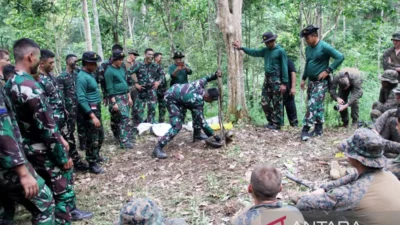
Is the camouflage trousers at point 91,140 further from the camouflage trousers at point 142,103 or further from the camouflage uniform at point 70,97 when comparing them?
the camouflage trousers at point 142,103

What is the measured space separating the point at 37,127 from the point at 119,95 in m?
3.57

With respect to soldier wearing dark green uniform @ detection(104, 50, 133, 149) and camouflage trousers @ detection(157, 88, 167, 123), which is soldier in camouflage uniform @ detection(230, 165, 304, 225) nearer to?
soldier wearing dark green uniform @ detection(104, 50, 133, 149)

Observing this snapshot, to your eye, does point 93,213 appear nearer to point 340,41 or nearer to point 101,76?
point 101,76

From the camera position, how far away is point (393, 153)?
4.27 metres

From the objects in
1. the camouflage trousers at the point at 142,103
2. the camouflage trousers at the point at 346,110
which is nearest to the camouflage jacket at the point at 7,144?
the camouflage trousers at the point at 142,103

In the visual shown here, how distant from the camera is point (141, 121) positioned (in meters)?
8.37

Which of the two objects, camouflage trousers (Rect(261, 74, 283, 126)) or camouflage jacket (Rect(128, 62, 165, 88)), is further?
camouflage jacket (Rect(128, 62, 165, 88))

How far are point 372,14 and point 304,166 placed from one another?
742 inches

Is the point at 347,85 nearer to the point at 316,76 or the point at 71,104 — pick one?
the point at 316,76

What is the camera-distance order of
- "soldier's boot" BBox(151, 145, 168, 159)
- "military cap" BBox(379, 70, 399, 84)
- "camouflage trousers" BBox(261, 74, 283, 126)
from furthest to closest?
"camouflage trousers" BBox(261, 74, 283, 126), "soldier's boot" BBox(151, 145, 168, 159), "military cap" BBox(379, 70, 399, 84)

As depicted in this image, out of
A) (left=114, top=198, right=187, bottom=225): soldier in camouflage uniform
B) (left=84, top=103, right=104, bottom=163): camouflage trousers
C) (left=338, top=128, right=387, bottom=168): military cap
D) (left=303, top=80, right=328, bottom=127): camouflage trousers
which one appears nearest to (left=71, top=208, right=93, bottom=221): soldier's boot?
(left=84, top=103, right=104, bottom=163): camouflage trousers

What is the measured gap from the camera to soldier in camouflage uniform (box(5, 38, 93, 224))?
3016mm

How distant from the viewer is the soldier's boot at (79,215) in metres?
4.12

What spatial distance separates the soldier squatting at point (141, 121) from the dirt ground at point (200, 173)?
292 mm
